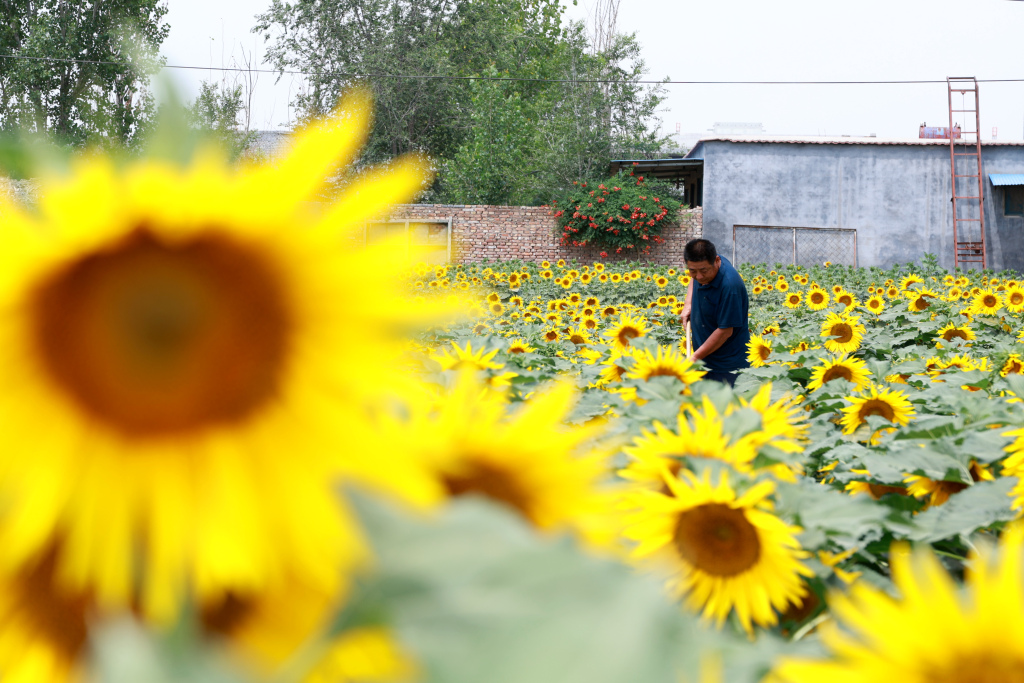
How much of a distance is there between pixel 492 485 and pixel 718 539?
0.51 m

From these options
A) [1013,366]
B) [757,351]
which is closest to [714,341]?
[757,351]

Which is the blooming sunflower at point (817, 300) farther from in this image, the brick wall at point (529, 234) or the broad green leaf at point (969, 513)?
the brick wall at point (529, 234)

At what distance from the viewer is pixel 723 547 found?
1.01 m

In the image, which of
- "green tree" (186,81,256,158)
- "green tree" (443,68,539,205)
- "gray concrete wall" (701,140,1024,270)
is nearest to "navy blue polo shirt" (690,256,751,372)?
"green tree" (186,81,256,158)

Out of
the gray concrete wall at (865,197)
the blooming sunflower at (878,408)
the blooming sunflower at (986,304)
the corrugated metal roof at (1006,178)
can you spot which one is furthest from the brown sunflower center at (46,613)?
the corrugated metal roof at (1006,178)

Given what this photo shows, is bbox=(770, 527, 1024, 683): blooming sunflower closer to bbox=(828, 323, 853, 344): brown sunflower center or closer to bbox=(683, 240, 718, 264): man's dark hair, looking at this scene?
bbox=(683, 240, 718, 264): man's dark hair

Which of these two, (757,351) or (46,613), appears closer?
(46,613)

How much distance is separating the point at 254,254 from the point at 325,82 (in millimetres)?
33236

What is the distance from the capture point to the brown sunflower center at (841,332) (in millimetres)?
6453

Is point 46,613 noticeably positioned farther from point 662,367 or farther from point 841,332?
point 841,332

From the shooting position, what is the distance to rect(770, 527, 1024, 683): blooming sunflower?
19.5 inches

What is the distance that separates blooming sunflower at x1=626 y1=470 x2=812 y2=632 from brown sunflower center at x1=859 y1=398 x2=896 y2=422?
1.79 meters

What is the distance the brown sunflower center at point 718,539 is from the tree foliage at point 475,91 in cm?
2855

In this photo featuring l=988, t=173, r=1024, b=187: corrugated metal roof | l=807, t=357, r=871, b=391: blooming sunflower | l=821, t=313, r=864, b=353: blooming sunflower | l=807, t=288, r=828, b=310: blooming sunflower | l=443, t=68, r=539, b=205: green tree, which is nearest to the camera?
l=807, t=357, r=871, b=391: blooming sunflower
